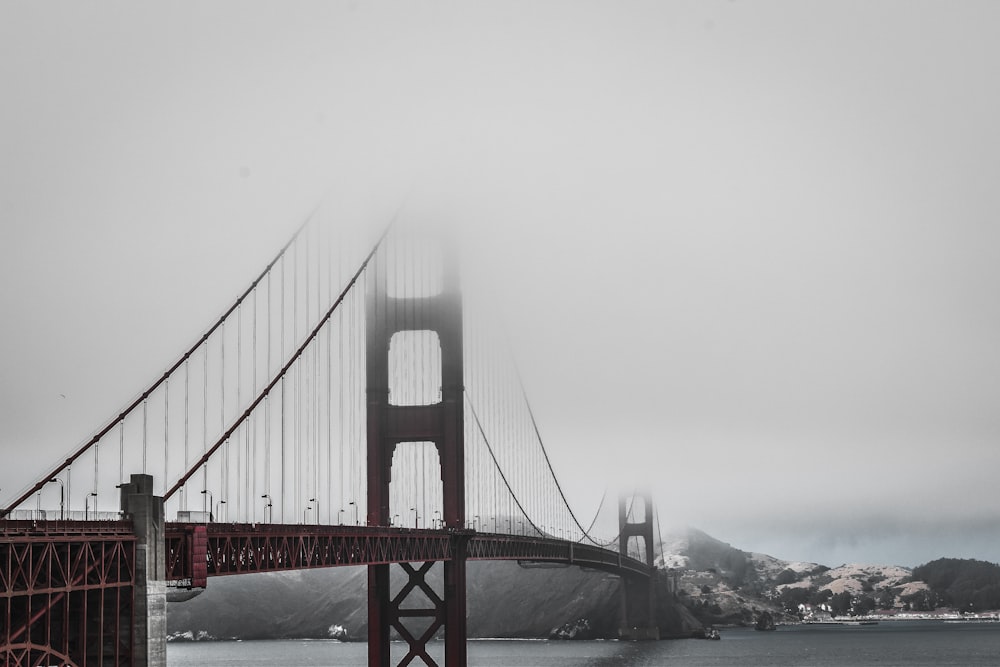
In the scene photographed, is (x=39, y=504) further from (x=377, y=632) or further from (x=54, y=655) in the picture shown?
(x=377, y=632)

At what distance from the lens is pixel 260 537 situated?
117 ft

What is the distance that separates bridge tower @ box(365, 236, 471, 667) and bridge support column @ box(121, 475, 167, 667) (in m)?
25.7

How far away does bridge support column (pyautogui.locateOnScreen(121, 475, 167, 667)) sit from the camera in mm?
27859

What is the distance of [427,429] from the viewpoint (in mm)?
57438

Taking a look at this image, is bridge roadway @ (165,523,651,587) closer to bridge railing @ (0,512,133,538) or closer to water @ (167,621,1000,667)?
bridge railing @ (0,512,133,538)

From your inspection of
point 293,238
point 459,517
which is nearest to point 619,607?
point 459,517

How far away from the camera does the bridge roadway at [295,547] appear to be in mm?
30891

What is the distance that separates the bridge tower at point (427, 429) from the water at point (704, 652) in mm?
53976

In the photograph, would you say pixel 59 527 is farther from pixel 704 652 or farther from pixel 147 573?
pixel 704 652

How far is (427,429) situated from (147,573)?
96.7 feet

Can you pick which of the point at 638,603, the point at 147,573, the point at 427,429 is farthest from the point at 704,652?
the point at 147,573

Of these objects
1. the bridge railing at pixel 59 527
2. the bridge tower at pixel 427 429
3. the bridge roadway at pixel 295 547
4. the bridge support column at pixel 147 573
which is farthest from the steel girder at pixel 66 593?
the bridge tower at pixel 427 429

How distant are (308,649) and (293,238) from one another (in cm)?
14390

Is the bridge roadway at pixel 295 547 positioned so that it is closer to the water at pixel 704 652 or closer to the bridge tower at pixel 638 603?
the water at pixel 704 652
